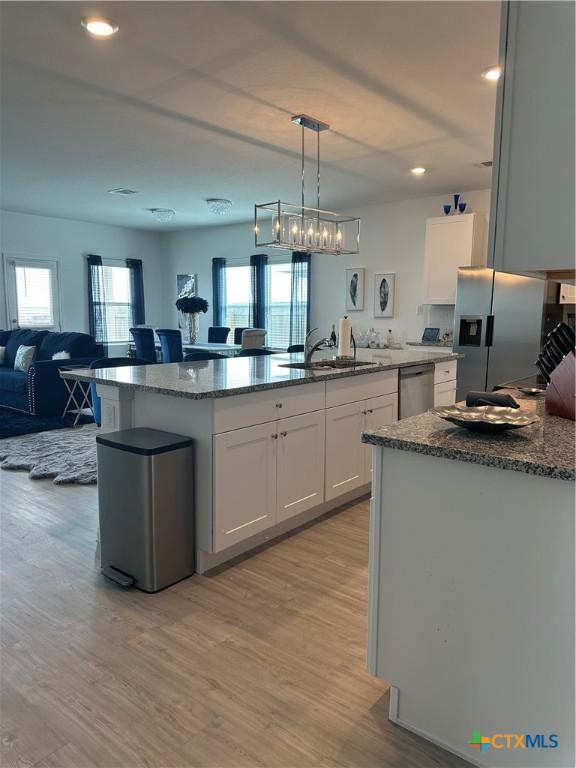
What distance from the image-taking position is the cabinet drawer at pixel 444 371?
14.6ft

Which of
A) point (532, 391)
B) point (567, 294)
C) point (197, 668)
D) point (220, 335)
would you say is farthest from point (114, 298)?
point (197, 668)

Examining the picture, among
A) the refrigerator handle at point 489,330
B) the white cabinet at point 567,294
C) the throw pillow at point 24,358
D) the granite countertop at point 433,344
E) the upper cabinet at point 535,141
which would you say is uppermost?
the upper cabinet at point 535,141

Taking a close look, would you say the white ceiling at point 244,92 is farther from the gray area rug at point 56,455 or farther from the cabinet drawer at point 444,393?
the gray area rug at point 56,455

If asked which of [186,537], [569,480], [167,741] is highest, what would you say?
[569,480]

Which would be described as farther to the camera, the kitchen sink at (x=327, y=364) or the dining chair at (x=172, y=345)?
the dining chair at (x=172, y=345)

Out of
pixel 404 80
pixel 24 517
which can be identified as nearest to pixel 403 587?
pixel 24 517

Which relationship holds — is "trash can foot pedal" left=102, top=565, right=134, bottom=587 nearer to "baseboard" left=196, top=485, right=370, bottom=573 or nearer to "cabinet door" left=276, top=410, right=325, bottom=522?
"baseboard" left=196, top=485, right=370, bottom=573

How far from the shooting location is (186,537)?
2596 millimetres

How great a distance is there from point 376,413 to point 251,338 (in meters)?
3.41

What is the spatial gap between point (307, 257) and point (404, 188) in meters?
1.98

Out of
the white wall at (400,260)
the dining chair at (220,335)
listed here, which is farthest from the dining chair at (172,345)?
the white wall at (400,260)

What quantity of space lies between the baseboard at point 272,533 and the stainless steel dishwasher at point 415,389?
0.69 m

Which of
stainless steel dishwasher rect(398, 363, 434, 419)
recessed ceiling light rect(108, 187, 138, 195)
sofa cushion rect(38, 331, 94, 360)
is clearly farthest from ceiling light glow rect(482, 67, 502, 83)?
sofa cushion rect(38, 331, 94, 360)

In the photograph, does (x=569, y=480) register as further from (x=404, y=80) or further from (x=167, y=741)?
(x=404, y=80)
